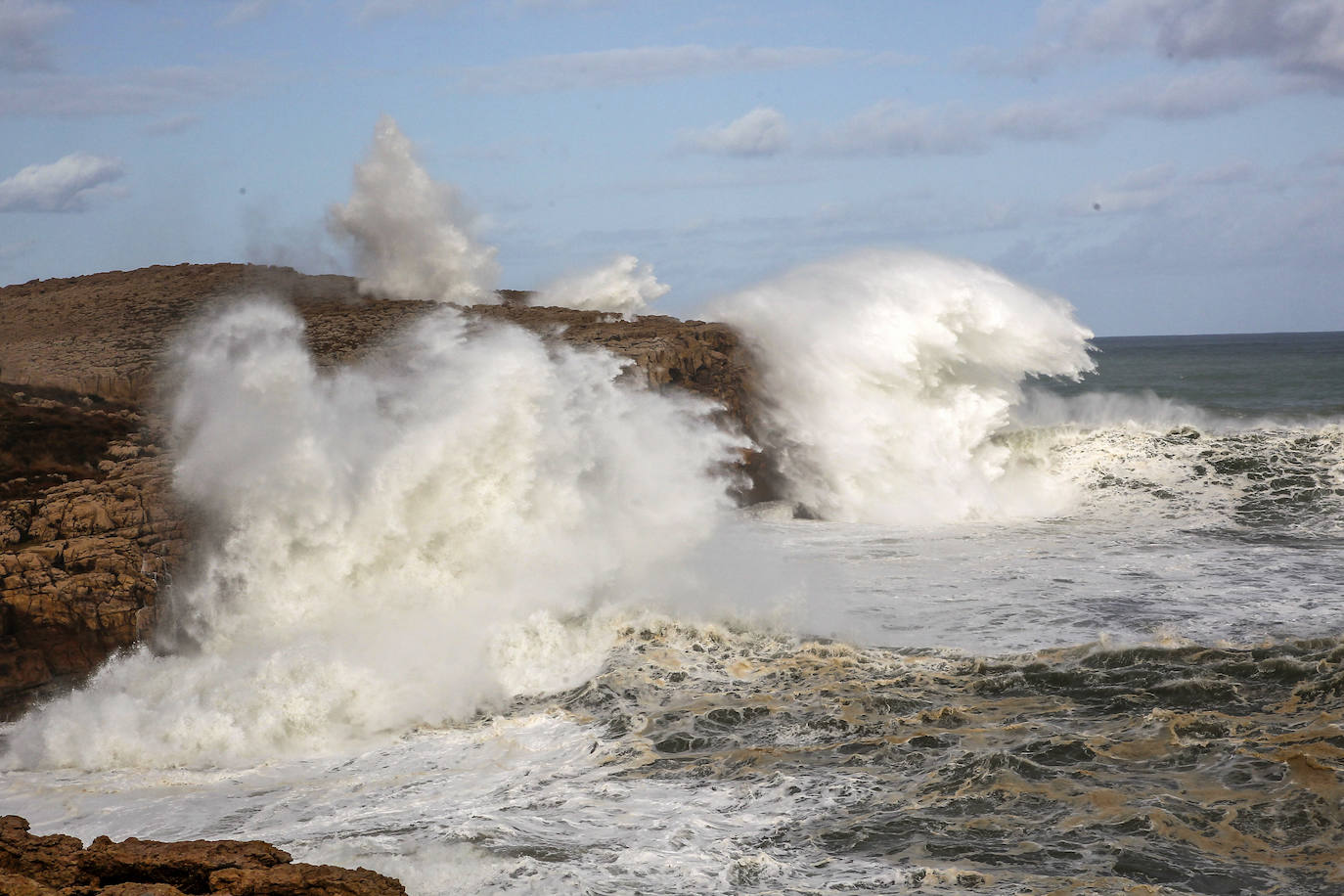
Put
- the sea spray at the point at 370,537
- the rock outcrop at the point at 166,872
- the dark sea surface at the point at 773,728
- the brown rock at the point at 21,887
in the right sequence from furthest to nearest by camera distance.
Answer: the sea spray at the point at 370,537 < the dark sea surface at the point at 773,728 < the rock outcrop at the point at 166,872 < the brown rock at the point at 21,887

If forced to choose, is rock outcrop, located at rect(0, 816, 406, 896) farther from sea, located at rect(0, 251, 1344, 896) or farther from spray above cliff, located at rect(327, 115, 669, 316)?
spray above cliff, located at rect(327, 115, 669, 316)

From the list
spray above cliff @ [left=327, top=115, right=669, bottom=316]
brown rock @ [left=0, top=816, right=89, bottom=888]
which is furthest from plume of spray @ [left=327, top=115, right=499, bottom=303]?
brown rock @ [left=0, top=816, right=89, bottom=888]

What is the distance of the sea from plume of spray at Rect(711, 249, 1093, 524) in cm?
13

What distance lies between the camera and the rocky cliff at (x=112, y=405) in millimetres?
8875

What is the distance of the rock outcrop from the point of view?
4559 mm

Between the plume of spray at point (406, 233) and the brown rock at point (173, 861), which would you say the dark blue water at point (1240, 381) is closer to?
the plume of spray at point (406, 233)

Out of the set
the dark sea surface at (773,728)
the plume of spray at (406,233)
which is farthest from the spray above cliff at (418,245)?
the dark sea surface at (773,728)

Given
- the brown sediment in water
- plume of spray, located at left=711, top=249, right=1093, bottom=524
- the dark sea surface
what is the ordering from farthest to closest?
1. plume of spray, located at left=711, top=249, right=1093, bottom=524
2. the dark sea surface
3. the brown sediment in water

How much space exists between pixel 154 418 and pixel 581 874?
7965 mm

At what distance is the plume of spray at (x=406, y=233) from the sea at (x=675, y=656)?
4017 mm

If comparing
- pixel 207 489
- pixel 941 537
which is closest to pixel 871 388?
pixel 941 537

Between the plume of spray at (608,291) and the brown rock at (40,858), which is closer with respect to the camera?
the brown rock at (40,858)

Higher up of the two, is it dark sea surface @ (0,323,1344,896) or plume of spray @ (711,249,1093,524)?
plume of spray @ (711,249,1093,524)

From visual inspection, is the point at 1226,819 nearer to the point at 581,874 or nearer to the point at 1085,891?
the point at 1085,891
